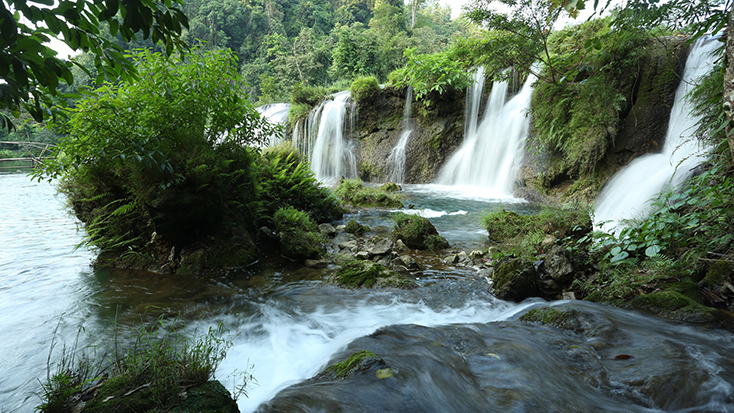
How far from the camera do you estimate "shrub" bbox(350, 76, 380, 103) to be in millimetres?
18422

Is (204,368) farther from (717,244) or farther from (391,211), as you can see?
(391,211)

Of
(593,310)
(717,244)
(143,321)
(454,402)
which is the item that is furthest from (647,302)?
(143,321)

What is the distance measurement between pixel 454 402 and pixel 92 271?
229 inches

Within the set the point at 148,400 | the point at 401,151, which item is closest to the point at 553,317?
the point at 148,400

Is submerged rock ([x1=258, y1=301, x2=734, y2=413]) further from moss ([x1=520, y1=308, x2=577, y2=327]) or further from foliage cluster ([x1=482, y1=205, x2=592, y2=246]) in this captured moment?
foliage cluster ([x1=482, y1=205, x2=592, y2=246])

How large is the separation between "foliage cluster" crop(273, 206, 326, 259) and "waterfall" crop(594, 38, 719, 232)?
565 centimetres

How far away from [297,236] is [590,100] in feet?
26.2

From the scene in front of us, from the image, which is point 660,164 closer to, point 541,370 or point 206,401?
point 541,370

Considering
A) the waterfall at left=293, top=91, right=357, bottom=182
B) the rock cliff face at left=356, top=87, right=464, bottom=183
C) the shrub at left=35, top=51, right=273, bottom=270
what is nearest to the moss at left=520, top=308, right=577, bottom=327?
the shrub at left=35, top=51, right=273, bottom=270

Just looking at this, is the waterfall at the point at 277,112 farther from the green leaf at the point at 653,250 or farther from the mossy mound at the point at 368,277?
the green leaf at the point at 653,250

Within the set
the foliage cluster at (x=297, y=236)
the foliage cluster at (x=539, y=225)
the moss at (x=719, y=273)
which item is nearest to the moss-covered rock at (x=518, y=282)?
the foliage cluster at (x=539, y=225)

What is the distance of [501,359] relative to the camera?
312cm

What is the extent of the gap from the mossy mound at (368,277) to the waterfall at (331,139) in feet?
42.4

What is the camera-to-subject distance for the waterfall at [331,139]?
60.3 ft
